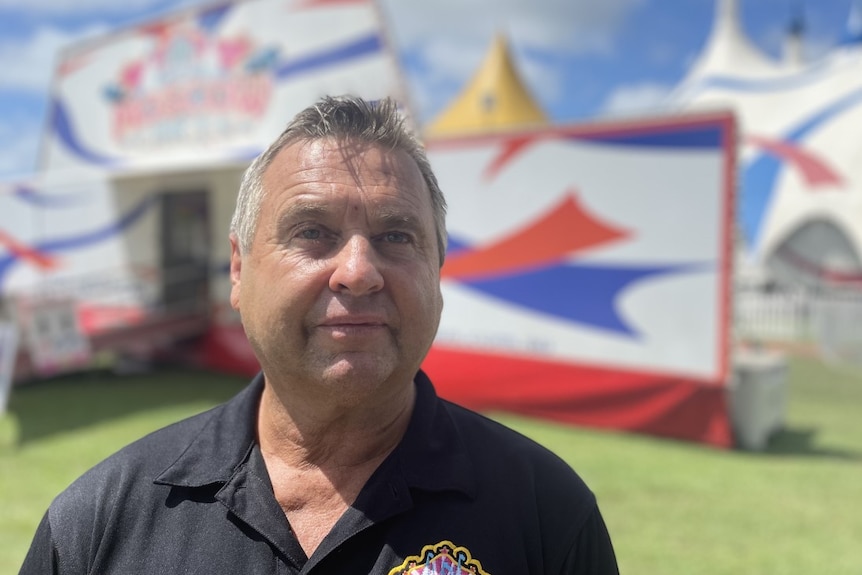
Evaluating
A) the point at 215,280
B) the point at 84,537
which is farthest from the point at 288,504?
the point at 215,280

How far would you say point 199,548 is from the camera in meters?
1.19

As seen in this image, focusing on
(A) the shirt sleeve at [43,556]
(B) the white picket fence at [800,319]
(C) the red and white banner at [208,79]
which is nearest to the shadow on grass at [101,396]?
(C) the red and white banner at [208,79]

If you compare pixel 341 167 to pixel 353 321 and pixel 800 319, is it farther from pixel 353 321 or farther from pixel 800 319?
pixel 800 319

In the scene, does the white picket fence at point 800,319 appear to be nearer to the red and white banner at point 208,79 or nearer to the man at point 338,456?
the red and white banner at point 208,79

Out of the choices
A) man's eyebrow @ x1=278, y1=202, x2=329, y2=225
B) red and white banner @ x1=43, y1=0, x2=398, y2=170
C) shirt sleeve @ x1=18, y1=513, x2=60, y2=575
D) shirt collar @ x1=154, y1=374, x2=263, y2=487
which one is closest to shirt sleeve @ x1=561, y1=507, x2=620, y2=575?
shirt collar @ x1=154, y1=374, x2=263, y2=487

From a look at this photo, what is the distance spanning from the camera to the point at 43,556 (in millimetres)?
1251

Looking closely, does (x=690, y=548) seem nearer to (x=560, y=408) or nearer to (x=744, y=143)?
(x=560, y=408)

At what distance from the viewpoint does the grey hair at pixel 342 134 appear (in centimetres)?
Result: 125

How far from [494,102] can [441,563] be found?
2116cm

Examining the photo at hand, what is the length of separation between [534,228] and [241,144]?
3835 mm

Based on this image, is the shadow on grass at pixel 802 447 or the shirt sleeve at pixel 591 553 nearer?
the shirt sleeve at pixel 591 553

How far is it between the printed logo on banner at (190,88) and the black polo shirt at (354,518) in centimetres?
718

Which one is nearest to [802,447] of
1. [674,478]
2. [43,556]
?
[674,478]

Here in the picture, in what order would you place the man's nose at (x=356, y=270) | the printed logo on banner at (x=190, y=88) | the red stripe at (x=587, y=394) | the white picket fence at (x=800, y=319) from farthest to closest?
the white picket fence at (x=800, y=319)
the printed logo on banner at (x=190, y=88)
the red stripe at (x=587, y=394)
the man's nose at (x=356, y=270)
